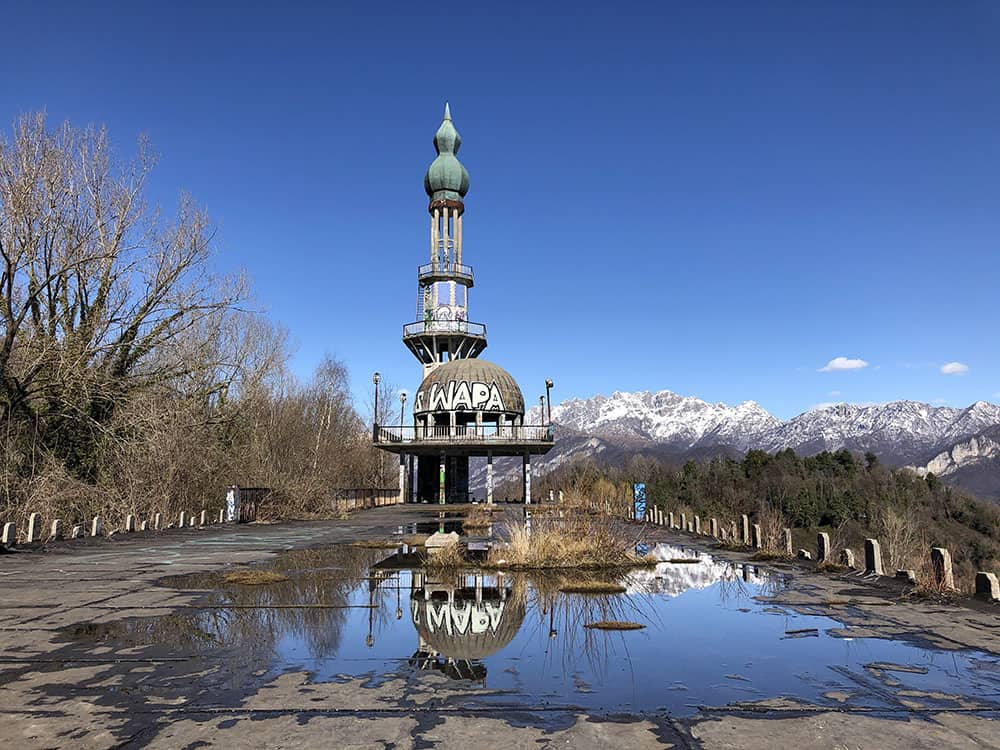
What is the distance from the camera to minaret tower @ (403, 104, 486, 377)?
189ft

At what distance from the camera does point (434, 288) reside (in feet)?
196

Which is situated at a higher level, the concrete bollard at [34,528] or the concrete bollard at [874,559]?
the concrete bollard at [34,528]

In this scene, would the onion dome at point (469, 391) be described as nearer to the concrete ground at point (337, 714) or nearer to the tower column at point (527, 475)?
the tower column at point (527, 475)

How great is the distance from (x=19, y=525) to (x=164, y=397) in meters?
6.84

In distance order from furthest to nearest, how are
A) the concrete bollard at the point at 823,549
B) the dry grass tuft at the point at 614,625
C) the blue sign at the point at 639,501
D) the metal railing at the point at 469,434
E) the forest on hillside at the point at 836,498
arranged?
the forest on hillside at the point at 836,498
the metal railing at the point at 469,434
the blue sign at the point at 639,501
the concrete bollard at the point at 823,549
the dry grass tuft at the point at 614,625

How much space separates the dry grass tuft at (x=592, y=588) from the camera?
10.1m

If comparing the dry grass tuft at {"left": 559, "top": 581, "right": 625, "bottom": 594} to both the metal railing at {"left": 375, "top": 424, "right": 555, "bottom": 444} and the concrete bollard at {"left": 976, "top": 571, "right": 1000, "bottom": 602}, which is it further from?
the metal railing at {"left": 375, "top": 424, "right": 555, "bottom": 444}

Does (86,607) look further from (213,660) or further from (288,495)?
(288,495)

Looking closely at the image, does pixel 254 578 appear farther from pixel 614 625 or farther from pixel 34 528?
pixel 34 528

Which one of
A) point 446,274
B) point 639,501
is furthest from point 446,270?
point 639,501

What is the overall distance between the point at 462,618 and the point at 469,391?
40692 mm

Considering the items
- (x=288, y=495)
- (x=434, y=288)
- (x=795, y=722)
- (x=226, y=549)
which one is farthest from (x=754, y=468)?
(x=795, y=722)

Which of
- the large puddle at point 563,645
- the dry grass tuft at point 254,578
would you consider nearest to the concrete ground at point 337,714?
the large puddle at point 563,645

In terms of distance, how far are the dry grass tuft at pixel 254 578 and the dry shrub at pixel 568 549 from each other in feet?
12.0
